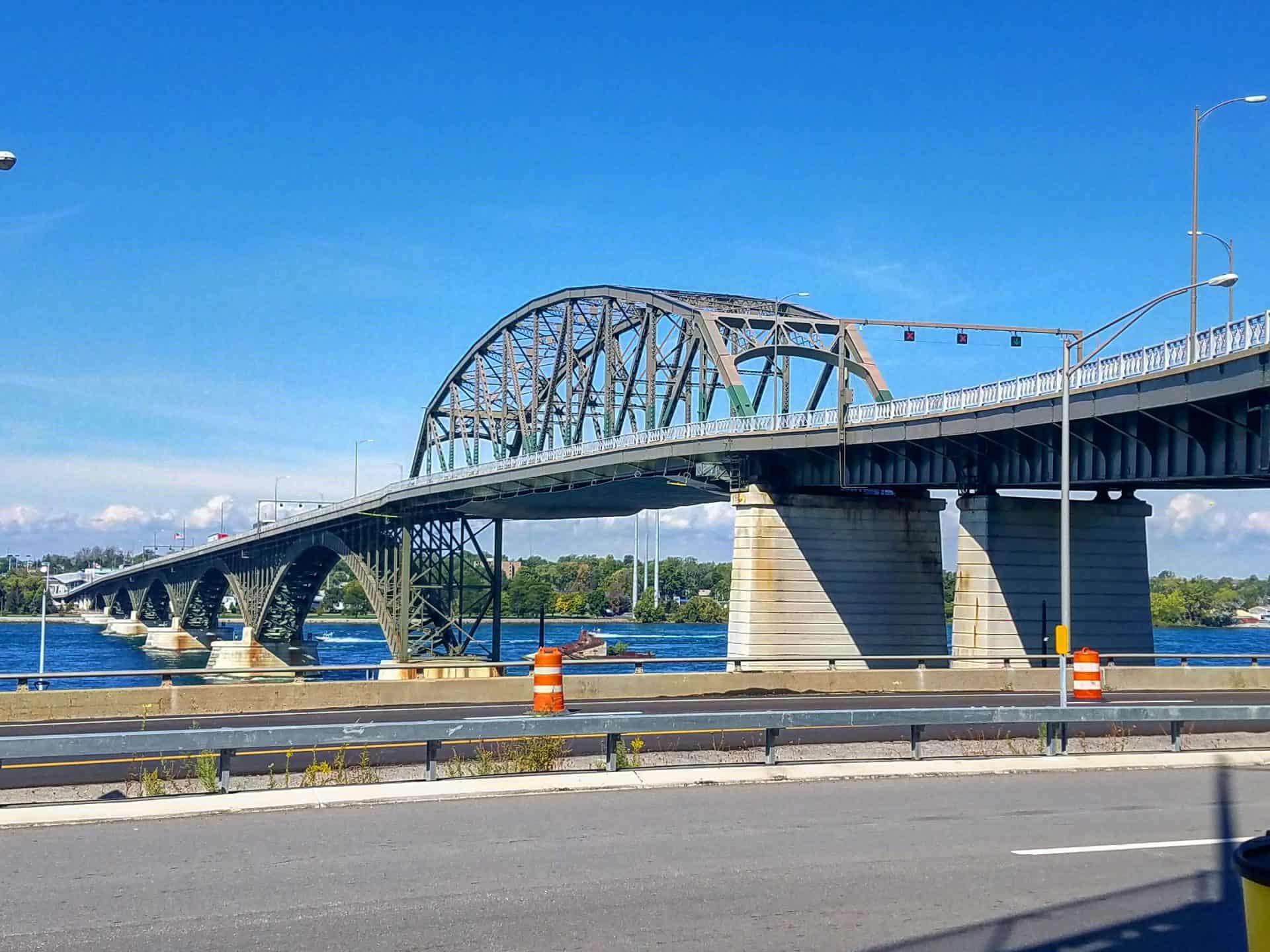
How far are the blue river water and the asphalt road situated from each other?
69819 mm

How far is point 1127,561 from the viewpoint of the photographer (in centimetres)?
4581

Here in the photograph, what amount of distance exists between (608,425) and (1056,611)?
4489cm

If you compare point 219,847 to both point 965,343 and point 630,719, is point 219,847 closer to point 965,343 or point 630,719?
point 630,719

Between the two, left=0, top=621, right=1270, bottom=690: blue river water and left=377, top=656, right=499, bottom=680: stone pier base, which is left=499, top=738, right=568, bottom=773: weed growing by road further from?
left=0, top=621, right=1270, bottom=690: blue river water

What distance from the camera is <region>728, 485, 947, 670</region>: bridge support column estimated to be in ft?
167

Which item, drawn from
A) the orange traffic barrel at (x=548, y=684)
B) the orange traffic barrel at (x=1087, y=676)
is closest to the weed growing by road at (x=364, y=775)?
the orange traffic barrel at (x=548, y=684)

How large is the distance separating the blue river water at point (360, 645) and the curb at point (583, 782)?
6528 centimetres

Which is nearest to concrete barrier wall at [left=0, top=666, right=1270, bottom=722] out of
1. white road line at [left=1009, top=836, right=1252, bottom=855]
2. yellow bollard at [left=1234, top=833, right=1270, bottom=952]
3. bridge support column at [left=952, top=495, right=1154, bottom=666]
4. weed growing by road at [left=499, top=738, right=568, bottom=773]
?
weed growing by road at [left=499, top=738, right=568, bottom=773]

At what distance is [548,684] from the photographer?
18094 mm

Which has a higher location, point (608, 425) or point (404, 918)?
point (608, 425)

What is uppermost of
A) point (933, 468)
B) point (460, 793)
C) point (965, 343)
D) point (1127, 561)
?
point (965, 343)

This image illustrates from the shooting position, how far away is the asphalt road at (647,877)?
834 centimetres

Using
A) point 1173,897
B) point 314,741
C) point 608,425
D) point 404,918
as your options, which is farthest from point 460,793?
point 608,425

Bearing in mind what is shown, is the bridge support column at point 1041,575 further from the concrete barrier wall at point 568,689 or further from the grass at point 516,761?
the grass at point 516,761
